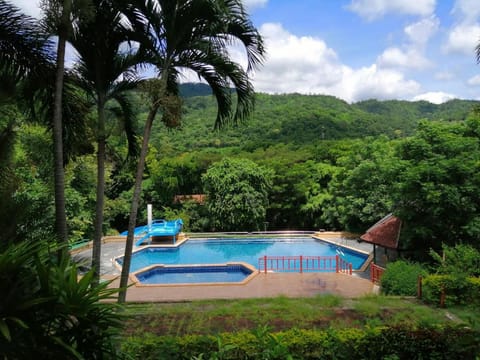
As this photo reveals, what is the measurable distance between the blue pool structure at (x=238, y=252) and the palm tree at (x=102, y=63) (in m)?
10.5

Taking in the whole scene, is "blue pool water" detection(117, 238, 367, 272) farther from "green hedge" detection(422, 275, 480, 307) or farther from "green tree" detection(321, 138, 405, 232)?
"green hedge" detection(422, 275, 480, 307)

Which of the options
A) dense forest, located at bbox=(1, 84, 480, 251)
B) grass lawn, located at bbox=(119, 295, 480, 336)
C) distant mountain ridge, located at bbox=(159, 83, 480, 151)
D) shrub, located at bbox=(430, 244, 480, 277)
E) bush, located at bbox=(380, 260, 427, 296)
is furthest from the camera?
distant mountain ridge, located at bbox=(159, 83, 480, 151)

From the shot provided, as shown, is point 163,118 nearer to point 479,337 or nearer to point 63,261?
point 63,261

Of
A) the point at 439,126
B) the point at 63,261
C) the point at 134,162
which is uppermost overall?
the point at 439,126

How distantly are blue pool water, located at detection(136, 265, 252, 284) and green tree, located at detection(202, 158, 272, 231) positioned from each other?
616 centimetres

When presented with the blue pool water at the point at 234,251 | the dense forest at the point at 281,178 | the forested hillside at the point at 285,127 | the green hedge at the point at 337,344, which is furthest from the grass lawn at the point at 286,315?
the forested hillside at the point at 285,127

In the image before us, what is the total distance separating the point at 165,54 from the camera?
4.64 m

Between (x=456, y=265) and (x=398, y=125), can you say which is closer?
(x=456, y=265)

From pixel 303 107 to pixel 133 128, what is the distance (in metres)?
51.6

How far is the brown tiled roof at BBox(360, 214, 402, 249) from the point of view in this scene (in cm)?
1165

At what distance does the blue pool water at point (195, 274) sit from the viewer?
13297mm

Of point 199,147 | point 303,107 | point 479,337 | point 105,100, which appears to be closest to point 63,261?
point 105,100

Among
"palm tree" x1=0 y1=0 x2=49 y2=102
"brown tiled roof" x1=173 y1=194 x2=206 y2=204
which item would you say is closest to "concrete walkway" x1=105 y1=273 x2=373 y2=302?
"palm tree" x1=0 y1=0 x2=49 y2=102

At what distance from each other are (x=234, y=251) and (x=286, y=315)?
11217 millimetres
